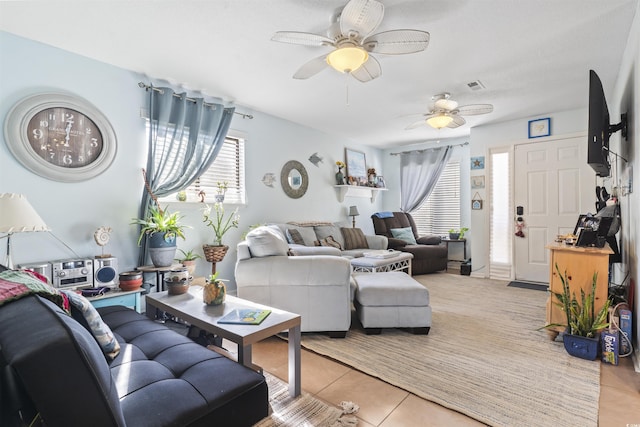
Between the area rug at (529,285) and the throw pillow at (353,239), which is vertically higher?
the throw pillow at (353,239)

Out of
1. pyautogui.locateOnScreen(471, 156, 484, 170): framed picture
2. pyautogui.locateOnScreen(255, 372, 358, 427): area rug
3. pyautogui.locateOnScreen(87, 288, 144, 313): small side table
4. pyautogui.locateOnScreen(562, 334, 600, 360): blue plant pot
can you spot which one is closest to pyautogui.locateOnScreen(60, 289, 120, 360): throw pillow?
pyautogui.locateOnScreen(255, 372, 358, 427): area rug

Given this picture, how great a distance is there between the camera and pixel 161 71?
3.03m

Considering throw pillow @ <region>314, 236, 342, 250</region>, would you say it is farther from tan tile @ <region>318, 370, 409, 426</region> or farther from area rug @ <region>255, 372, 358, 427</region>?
area rug @ <region>255, 372, 358, 427</region>

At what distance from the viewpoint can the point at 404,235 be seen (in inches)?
218

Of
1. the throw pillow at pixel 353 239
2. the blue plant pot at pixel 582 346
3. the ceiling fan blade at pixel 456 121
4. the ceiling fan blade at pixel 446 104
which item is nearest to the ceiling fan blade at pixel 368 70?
the ceiling fan blade at pixel 446 104

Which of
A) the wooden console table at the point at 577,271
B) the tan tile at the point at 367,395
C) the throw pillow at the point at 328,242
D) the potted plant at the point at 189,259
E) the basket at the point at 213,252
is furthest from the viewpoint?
the throw pillow at the point at 328,242

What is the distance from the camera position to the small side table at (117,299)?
7.83ft

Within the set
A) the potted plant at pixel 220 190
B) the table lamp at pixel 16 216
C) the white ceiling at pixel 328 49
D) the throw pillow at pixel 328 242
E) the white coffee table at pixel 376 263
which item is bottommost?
the white coffee table at pixel 376 263

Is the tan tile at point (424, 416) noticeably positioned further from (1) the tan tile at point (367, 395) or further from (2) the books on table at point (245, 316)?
(2) the books on table at point (245, 316)

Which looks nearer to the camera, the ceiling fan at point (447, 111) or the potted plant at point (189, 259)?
the potted plant at point (189, 259)

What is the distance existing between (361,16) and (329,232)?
3191 mm

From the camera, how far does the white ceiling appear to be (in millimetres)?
2104

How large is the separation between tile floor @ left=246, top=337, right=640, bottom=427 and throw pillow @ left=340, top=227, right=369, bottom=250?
8.70 ft

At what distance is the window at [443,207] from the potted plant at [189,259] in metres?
4.45
